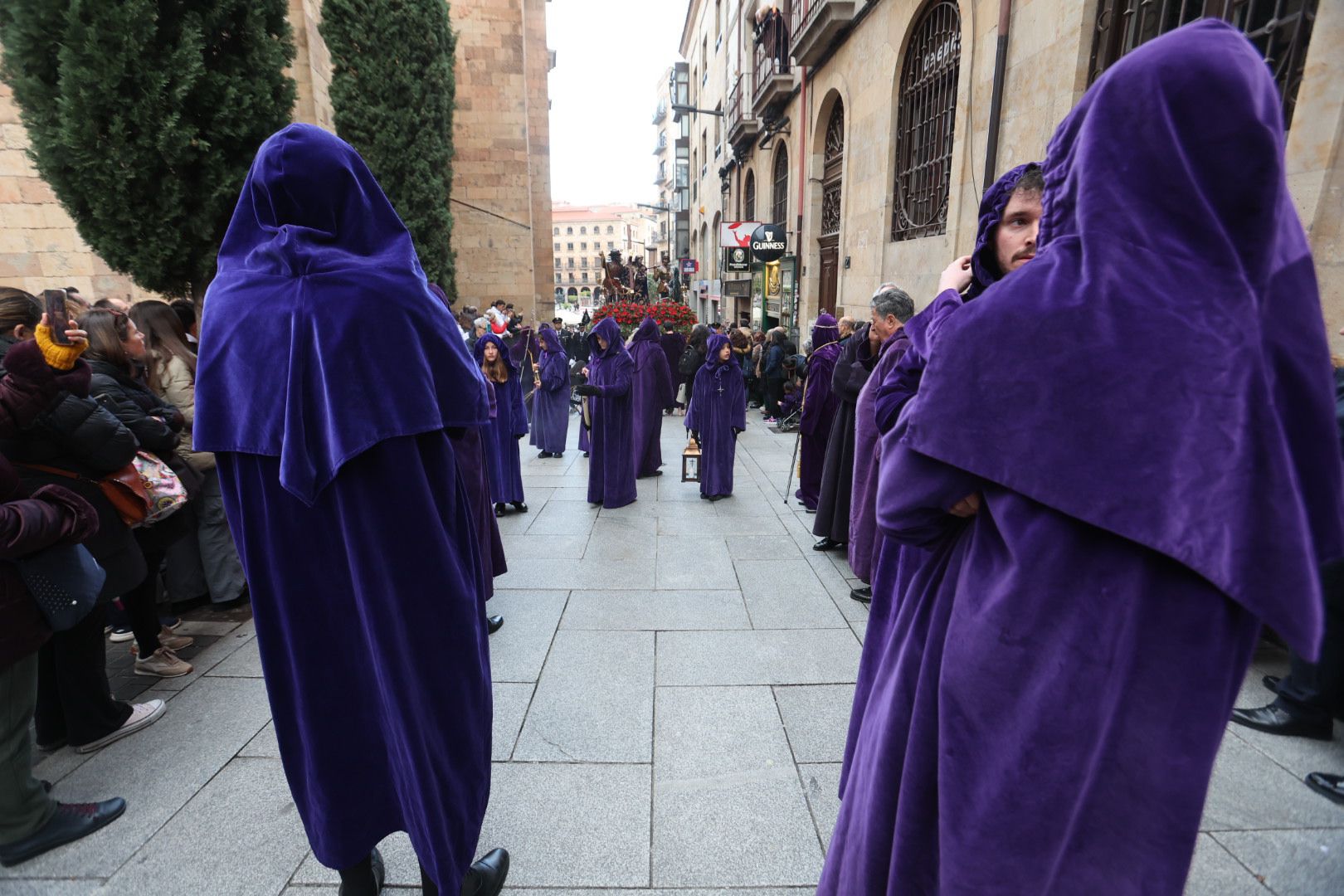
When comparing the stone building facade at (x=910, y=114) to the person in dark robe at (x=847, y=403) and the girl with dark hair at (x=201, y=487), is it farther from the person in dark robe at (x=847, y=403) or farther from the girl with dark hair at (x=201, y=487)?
the girl with dark hair at (x=201, y=487)

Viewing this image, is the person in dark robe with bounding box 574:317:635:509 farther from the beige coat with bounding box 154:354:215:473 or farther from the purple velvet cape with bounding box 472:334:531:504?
the beige coat with bounding box 154:354:215:473

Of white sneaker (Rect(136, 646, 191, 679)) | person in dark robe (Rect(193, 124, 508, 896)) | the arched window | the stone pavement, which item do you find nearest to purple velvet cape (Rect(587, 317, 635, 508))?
the stone pavement

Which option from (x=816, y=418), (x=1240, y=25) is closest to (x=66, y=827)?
(x=816, y=418)

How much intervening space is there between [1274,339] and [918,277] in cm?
818

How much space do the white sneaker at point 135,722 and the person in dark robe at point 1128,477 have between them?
11.1 ft

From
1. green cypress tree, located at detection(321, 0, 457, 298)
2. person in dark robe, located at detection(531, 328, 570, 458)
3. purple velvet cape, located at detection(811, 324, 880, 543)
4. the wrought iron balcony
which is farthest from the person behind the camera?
green cypress tree, located at detection(321, 0, 457, 298)

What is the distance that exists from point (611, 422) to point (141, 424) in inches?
148

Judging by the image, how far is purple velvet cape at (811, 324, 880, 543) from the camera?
4.38m

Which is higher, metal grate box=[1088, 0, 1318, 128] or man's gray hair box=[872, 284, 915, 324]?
metal grate box=[1088, 0, 1318, 128]

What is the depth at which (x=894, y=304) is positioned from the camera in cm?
381

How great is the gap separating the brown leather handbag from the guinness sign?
12435 millimetres

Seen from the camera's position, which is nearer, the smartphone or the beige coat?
Answer: the smartphone

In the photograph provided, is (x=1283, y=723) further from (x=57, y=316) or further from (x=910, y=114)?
(x=910, y=114)

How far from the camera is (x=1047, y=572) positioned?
980mm
